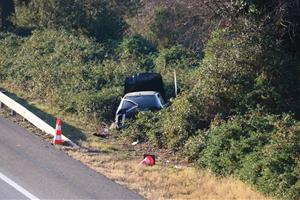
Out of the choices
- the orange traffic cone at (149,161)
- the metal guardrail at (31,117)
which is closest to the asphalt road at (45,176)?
the metal guardrail at (31,117)

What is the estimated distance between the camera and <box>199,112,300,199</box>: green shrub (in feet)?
40.9

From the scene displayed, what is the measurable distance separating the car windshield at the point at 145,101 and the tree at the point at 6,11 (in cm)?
1753

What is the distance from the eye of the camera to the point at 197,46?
90.1ft

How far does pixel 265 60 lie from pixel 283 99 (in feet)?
3.76

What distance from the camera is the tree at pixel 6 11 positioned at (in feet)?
114

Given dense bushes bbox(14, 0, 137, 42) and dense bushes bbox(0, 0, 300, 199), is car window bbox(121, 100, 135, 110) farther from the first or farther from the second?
dense bushes bbox(14, 0, 137, 42)

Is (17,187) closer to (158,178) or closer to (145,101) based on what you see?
(158,178)

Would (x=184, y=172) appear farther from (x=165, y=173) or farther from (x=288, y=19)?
→ (x=288, y=19)

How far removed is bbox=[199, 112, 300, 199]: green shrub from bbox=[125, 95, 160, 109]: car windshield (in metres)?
3.63

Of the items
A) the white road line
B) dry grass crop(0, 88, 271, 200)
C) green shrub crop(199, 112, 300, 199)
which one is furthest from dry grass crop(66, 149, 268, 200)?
the white road line

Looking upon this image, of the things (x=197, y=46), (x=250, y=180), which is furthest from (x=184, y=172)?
(x=197, y=46)

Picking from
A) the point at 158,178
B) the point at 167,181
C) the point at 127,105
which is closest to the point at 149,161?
the point at 158,178

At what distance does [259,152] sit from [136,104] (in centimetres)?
609

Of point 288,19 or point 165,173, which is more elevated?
point 288,19
